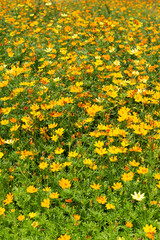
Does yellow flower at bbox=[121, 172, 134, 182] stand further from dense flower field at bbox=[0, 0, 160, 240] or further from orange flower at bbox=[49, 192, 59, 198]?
orange flower at bbox=[49, 192, 59, 198]

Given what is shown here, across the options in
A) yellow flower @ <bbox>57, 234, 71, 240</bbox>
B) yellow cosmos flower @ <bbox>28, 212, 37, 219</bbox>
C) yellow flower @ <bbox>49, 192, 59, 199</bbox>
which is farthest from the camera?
yellow flower @ <bbox>49, 192, 59, 199</bbox>

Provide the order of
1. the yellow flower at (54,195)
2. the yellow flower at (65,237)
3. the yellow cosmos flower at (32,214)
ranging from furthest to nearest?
the yellow flower at (54,195)
the yellow cosmos flower at (32,214)
the yellow flower at (65,237)

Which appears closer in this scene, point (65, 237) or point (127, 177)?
point (65, 237)

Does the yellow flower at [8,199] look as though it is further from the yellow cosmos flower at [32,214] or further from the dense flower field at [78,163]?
the yellow cosmos flower at [32,214]

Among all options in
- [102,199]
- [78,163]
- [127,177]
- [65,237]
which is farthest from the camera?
[78,163]

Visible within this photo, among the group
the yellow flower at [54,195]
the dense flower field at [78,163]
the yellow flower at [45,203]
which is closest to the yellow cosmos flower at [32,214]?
the dense flower field at [78,163]

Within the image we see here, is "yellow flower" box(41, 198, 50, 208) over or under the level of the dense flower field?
over

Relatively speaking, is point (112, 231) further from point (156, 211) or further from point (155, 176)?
point (155, 176)

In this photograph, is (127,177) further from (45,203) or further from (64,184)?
(45,203)

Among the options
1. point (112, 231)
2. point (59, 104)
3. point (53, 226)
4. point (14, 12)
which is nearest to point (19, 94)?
point (59, 104)

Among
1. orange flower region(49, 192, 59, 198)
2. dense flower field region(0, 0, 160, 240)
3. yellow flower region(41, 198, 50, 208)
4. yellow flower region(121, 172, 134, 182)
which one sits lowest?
dense flower field region(0, 0, 160, 240)

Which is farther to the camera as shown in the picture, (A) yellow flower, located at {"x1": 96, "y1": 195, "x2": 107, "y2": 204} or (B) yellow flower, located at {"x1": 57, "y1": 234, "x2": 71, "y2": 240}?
(A) yellow flower, located at {"x1": 96, "y1": 195, "x2": 107, "y2": 204}

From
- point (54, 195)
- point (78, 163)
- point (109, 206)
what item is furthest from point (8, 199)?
point (109, 206)

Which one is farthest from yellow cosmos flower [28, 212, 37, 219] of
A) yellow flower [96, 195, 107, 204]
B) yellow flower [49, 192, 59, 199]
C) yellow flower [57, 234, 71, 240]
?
yellow flower [96, 195, 107, 204]
